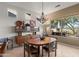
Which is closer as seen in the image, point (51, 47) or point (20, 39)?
point (20, 39)

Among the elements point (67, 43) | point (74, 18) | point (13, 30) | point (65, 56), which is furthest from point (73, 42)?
point (13, 30)

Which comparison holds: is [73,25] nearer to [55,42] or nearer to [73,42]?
[73,42]

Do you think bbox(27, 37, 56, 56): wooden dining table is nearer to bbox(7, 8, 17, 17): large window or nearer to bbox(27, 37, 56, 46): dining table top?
bbox(27, 37, 56, 46): dining table top

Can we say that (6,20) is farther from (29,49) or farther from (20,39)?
(29,49)

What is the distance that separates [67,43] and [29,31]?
1.01 metres

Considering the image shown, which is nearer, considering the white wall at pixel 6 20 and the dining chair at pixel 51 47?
the white wall at pixel 6 20

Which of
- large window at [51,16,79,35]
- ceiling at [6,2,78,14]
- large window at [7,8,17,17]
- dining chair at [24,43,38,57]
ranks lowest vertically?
dining chair at [24,43,38,57]

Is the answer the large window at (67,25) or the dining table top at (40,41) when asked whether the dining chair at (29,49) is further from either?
the large window at (67,25)

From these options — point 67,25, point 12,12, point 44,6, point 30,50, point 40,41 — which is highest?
point 44,6

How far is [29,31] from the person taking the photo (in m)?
2.40

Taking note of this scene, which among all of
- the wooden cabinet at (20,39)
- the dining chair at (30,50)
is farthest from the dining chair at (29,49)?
the wooden cabinet at (20,39)

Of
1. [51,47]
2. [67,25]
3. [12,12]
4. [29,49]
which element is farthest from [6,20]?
[67,25]

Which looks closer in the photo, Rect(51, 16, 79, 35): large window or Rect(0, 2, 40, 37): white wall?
Rect(0, 2, 40, 37): white wall

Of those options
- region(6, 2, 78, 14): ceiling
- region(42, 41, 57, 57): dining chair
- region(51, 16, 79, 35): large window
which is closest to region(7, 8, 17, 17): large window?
region(6, 2, 78, 14): ceiling
